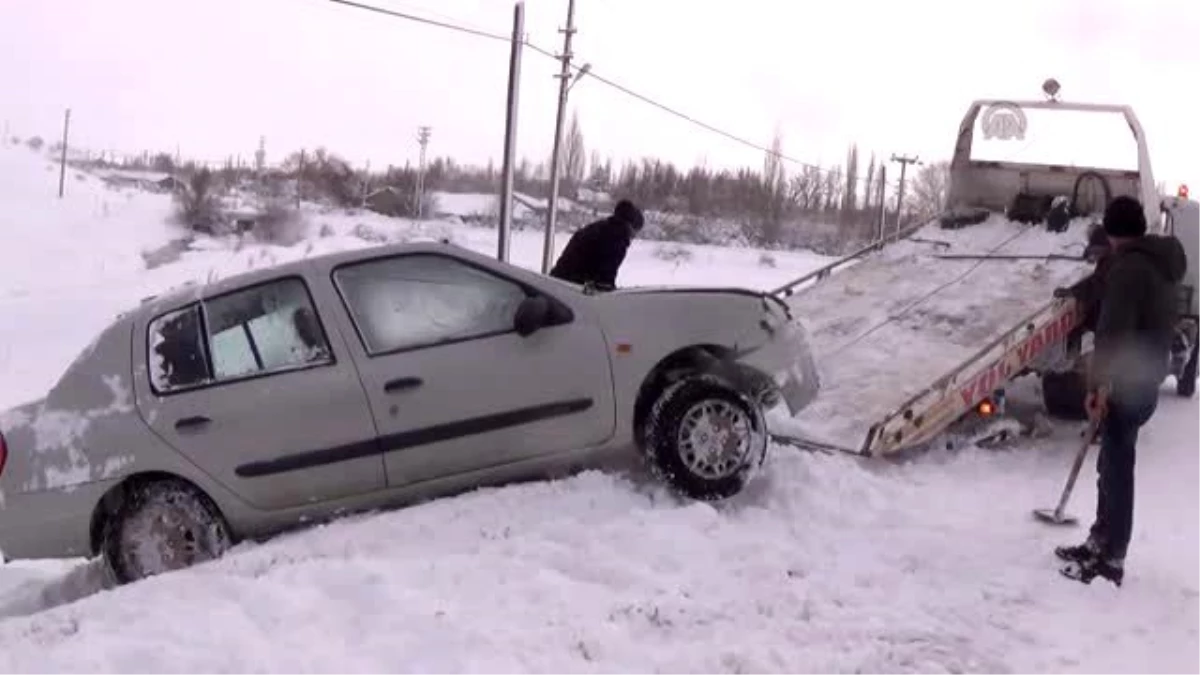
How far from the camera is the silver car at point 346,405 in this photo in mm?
5727

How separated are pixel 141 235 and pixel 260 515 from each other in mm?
48723

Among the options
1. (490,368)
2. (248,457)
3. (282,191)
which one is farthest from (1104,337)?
(282,191)

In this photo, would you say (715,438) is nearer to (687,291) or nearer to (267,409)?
(687,291)

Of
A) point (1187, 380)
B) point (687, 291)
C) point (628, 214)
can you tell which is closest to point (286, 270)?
point (687, 291)

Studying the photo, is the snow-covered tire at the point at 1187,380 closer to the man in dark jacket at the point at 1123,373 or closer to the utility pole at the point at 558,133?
the man in dark jacket at the point at 1123,373

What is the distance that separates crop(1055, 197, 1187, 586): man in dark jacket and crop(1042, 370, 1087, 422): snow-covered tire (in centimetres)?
407

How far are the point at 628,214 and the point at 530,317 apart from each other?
3.15m

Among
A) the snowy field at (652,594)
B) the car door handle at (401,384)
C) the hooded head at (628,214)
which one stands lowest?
the snowy field at (652,594)

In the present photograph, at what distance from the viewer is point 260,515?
19.0ft

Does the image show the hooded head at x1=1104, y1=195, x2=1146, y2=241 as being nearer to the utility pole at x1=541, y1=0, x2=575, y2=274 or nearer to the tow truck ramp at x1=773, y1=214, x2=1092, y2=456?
the tow truck ramp at x1=773, y1=214, x2=1092, y2=456

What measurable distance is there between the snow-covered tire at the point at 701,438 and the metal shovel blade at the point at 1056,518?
5.83 feet

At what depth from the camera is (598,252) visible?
8.70 meters

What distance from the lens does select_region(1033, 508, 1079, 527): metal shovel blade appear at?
646 centimetres

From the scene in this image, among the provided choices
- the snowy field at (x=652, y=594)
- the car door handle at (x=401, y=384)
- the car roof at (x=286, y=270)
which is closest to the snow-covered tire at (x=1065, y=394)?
the snowy field at (x=652, y=594)
